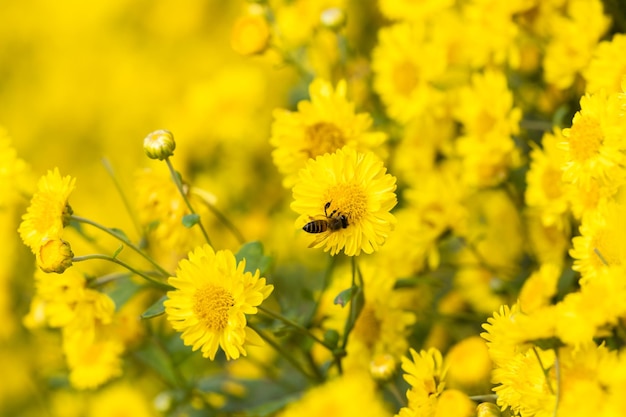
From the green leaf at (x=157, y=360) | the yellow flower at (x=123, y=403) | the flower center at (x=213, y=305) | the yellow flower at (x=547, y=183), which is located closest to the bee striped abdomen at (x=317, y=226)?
the flower center at (x=213, y=305)

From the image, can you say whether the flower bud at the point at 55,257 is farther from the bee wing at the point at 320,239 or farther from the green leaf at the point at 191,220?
the bee wing at the point at 320,239

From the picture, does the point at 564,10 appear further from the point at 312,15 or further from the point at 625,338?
the point at 625,338

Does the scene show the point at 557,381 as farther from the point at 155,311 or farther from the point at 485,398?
the point at 155,311

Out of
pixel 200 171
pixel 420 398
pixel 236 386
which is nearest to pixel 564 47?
pixel 420 398

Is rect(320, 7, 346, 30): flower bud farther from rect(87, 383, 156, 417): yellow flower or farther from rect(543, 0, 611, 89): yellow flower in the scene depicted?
rect(87, 383, 156, 417): yellow flower

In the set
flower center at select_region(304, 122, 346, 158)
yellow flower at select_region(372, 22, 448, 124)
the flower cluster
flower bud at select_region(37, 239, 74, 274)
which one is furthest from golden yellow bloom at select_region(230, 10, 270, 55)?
flower bud at select_region(37, 239, 74, 274)

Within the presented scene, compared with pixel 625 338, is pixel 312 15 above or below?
above
